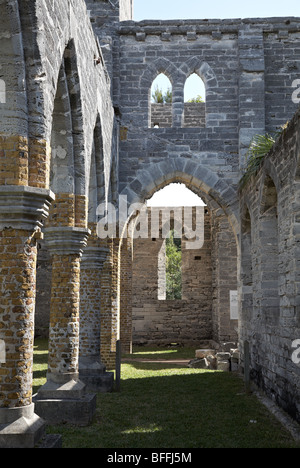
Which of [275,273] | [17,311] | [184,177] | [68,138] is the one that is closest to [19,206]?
[17,311]

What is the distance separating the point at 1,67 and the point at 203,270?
15.9 meters

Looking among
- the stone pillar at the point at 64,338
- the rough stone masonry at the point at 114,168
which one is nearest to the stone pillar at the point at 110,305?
the rough stone masonry at the point at 114,168

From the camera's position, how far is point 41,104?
4.82 meters

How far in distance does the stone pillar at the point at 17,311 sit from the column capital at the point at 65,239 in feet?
7.92

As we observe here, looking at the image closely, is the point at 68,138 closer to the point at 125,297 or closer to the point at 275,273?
the point at 275,273

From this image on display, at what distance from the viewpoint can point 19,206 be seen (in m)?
4.57

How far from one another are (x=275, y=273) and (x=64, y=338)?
14.0ft

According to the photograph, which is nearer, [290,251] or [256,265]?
[290,251]

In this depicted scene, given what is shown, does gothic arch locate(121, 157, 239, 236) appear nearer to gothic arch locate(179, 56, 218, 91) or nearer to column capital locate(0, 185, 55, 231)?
gothic arch locate(179, 56, 218, 91)

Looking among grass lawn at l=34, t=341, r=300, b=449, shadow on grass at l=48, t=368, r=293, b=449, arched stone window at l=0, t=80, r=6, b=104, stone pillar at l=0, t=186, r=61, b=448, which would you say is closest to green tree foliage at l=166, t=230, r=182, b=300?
grass lawn at l=34, t=341, r=300, b=449

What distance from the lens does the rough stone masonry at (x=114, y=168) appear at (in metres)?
4.62

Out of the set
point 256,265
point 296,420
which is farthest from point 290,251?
point 256,265

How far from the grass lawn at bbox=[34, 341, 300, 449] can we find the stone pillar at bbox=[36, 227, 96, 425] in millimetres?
260

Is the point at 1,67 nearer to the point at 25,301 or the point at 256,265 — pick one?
the point at 25,301
